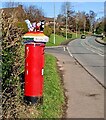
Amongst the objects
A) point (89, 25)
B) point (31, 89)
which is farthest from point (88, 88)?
point (89, 25)

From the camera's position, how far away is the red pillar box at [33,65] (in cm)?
792

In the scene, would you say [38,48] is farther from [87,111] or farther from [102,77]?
[102,77]

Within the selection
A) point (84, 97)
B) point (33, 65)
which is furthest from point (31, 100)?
point (84, 97)

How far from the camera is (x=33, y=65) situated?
802 centimetres

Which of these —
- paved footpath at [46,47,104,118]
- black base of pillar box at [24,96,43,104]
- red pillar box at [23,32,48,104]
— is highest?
red pillar box at [23,32,48,104]

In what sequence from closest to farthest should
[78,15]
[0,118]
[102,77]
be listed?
[0,118]
[102,77]
[78,15]

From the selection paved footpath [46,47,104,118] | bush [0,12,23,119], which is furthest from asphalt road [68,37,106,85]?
bush [0,12,23,119]

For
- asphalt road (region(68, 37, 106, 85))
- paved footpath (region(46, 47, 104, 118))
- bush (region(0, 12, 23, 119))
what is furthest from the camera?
asphalt road (region(68, 37, 106, 85))

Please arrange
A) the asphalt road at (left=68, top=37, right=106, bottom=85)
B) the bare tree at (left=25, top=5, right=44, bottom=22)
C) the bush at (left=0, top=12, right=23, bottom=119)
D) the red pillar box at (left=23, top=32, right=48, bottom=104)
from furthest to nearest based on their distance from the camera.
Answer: the bare tree at (left=25, top=5, right=44, bottom=22) < the asphalt road at (left=68, top=37, right=106, bottom=85) < the red pillar box at (left=23, top=32, right=48, bottom=104) < the bush at (left=0, top=12, right=23, bottom=119)

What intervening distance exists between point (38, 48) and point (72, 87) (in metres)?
4.55

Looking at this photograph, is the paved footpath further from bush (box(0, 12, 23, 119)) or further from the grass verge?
bush (box(0, 12, 23, 119))

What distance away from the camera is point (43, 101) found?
8.58m

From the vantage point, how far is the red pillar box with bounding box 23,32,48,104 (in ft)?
26.0

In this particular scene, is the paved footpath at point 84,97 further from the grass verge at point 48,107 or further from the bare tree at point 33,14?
the bare tree at point 33,14
